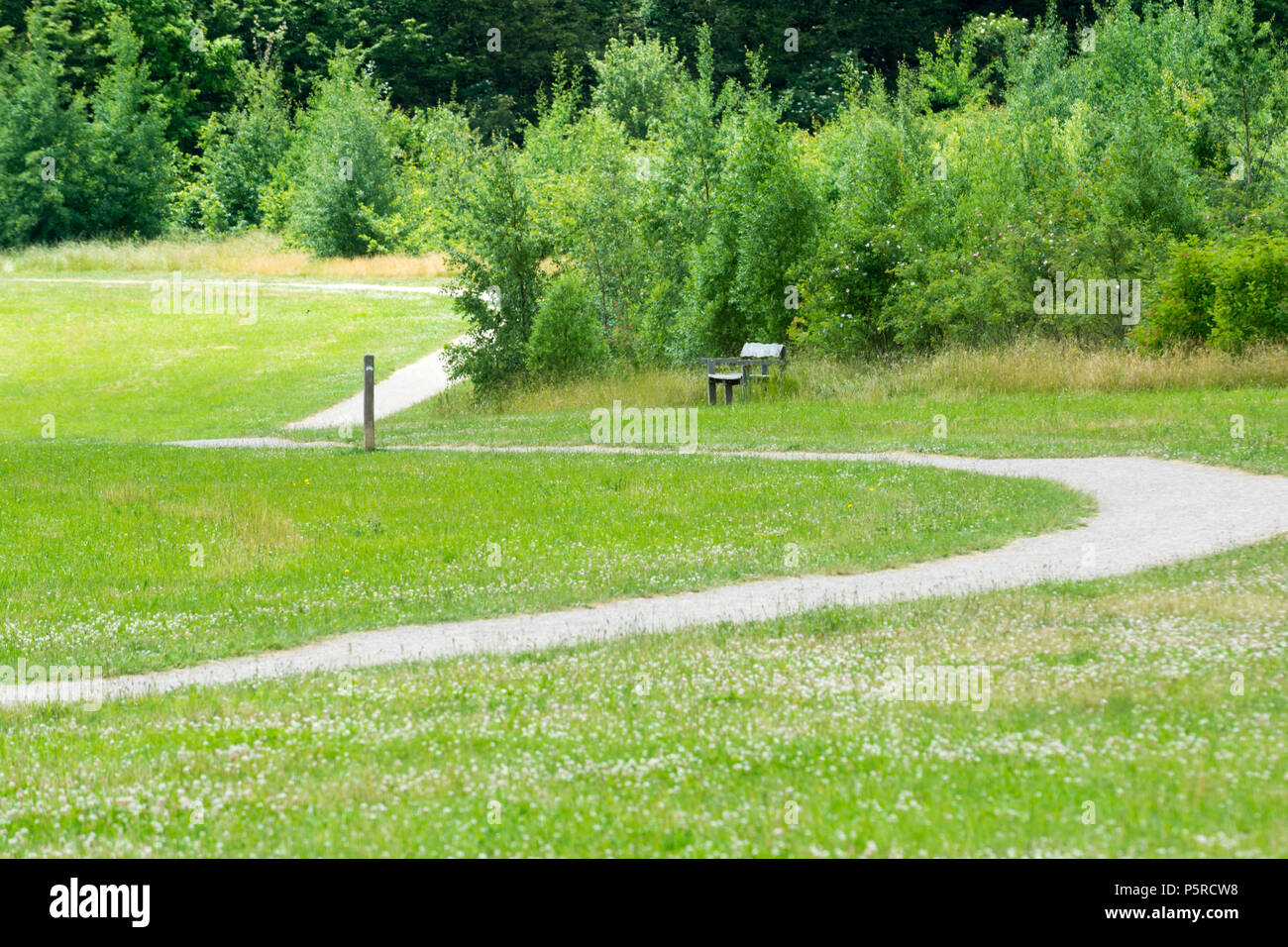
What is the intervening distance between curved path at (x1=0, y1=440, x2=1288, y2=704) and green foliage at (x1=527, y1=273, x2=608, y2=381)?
51.5 feet

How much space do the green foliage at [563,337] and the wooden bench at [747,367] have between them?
13.6 feet

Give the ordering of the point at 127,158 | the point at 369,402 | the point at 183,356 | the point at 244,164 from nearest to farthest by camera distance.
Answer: the point at 369,402 → the point at 183,356 → the point at 127,158 → the point at 244,164

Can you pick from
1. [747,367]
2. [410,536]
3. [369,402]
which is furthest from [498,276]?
[410,536]

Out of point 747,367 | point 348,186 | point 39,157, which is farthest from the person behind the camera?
point 39,157

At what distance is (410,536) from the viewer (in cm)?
1455

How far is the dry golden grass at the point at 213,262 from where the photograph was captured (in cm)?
5216

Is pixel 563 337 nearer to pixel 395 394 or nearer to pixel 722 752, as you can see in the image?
pixel 395 394

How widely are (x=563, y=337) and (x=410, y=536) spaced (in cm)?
1582

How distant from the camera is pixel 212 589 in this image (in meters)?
12.4

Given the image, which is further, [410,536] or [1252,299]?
[1252,299]

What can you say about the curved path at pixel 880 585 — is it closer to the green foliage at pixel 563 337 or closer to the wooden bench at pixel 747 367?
the wooden bench at pixel 747 367
